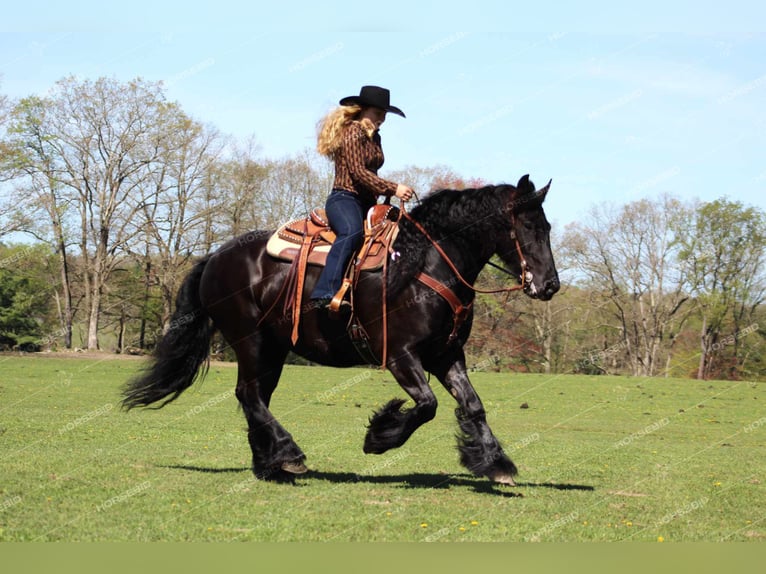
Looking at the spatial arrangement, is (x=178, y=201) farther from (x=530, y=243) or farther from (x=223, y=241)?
(x=530, y=243)

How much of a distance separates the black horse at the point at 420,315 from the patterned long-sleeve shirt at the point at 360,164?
0.52m

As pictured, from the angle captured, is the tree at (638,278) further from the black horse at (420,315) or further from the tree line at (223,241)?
the black horse at (420,315)

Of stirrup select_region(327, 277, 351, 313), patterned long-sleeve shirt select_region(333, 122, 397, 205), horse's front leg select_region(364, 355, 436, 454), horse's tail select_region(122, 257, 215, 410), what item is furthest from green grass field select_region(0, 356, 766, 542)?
patterned long-sleeve shirt select_region(333, 122, 397, 205)

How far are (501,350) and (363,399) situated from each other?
105 feet

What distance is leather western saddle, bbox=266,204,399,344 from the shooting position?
30.4 ft

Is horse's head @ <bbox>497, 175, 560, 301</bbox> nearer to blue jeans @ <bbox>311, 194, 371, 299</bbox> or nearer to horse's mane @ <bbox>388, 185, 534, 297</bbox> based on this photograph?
horse's mane @ <bbox>388, 185, 534, 297</bbox>

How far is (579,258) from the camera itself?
195 ft

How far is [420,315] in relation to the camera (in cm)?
899

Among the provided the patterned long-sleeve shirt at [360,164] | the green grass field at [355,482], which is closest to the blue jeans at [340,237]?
the patterned long-sleeve shirt at [360,164]

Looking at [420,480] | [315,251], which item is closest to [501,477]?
[420,480]

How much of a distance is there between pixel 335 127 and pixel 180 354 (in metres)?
3.61

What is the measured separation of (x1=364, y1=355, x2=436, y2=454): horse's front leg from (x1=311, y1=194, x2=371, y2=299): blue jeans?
3.55 ft

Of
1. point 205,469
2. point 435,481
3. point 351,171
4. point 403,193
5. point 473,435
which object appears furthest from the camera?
point 205,469

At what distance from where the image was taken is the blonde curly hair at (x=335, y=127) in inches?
376
